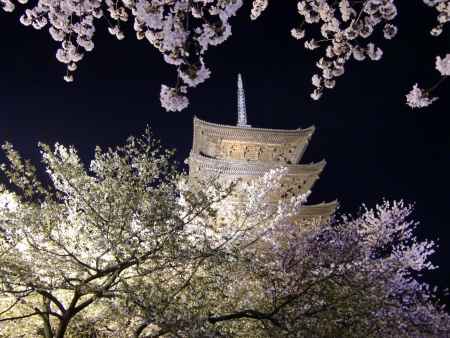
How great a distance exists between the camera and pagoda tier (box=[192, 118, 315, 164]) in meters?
22.6

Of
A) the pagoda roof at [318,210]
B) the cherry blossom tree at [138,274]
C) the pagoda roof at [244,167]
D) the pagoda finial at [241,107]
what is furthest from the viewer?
the pagoda finial at [241,107]

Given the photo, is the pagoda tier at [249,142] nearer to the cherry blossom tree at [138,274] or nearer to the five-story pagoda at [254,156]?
the five-story pagoda at [254,156]

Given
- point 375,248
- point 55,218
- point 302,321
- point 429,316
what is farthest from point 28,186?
point 375,248

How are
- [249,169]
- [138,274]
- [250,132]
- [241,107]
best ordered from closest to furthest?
[138,274] → [249,169] → [250,132] → [241,107]

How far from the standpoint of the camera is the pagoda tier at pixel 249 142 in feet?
74.2

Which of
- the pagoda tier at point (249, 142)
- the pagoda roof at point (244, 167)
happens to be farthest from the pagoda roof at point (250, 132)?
the pagoda roof at point (244, 167)

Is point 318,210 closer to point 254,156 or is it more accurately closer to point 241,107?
point 254,156

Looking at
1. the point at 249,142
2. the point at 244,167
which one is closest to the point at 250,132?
the point at 249,142

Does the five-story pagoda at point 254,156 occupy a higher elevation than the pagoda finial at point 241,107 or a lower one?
lower

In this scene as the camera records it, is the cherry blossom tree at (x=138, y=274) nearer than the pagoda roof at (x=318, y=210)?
Yes

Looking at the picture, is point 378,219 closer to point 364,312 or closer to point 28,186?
point 364,312

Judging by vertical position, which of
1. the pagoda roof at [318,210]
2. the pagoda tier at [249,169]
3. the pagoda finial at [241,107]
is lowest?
the pagoda roof at [318,210]

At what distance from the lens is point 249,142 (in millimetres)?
23016

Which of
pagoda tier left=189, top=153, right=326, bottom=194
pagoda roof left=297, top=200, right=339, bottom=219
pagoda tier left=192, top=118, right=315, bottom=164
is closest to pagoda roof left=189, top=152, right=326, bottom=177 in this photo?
pagoda tier left=189, top=153, right=326, bottom=194
